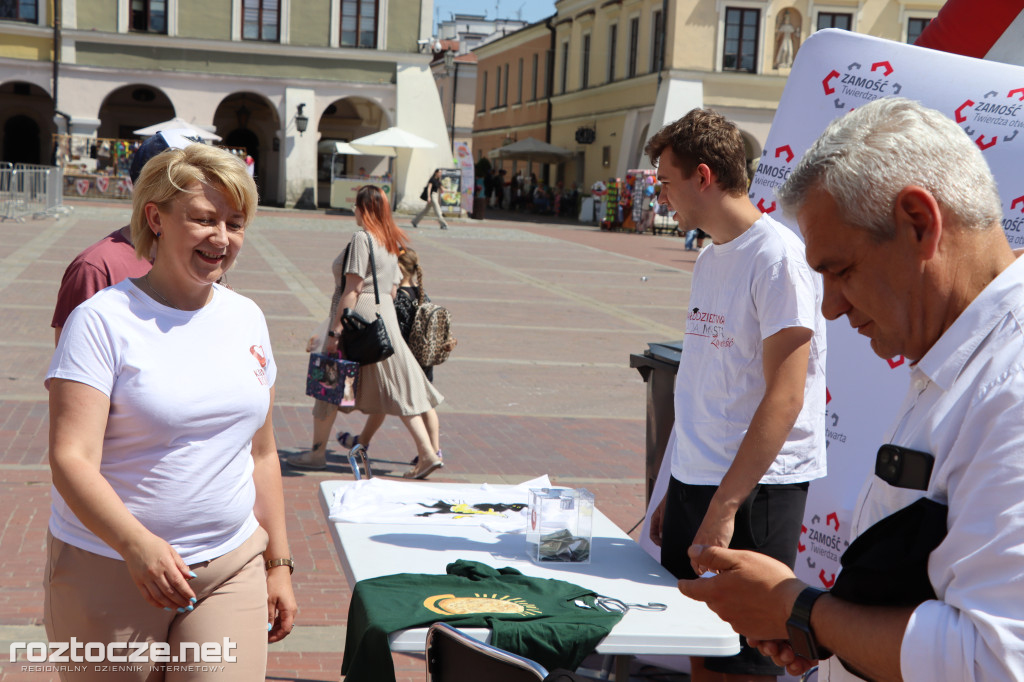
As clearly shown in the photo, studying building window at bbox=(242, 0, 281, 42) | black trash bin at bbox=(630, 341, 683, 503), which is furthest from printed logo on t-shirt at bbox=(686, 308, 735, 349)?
building window at bbox=(242, 0, 281, 42)

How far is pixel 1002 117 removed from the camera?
3.98 meters

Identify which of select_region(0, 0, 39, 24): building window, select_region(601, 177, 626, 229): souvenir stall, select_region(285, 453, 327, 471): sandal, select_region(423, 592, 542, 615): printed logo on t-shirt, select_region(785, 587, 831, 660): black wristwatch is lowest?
select_region(285, 453, 327, 471): sandal

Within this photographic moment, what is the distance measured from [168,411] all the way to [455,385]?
284 inches

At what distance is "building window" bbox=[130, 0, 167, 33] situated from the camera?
3378 centimetres

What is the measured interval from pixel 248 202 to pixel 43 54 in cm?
3512

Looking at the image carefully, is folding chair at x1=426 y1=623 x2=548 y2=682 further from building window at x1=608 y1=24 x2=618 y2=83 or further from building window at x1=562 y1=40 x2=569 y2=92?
building window at x1=562 y1=40 x2=569 y2=92

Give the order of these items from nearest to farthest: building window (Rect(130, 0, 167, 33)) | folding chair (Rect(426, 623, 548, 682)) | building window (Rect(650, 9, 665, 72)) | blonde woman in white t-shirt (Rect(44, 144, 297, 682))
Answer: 1. folding chair (Rect(426, 623, 548, 682))
2. blonde woman in white t-shirt (Rect(44, 144, 297, 682))
3. building window (Rect(130, 0, 167, 33))
4. building window (Rect(650, 9, 665, 72))

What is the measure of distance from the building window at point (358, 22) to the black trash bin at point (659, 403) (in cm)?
3230

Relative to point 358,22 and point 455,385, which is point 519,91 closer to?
point 358,22

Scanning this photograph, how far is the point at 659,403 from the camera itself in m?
4.89

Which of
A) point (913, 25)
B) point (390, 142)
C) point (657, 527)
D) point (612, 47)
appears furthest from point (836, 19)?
point (657, 527)

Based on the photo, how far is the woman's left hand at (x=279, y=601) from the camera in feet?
9.00

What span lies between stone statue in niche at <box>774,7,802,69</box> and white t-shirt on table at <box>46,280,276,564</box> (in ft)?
119

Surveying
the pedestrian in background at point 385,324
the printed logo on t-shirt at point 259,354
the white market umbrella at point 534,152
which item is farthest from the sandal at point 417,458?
the white market umbrella at point 534,152
